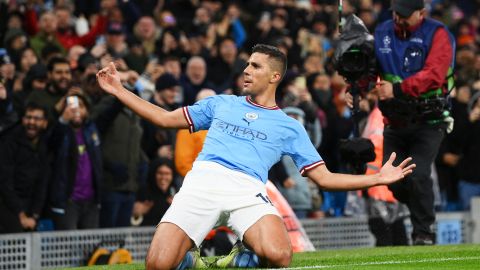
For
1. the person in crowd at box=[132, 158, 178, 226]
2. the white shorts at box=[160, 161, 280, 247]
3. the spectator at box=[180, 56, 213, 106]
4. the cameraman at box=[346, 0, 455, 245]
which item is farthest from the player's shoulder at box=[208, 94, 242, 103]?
the spectator at box=[180, 56, 213, 106]

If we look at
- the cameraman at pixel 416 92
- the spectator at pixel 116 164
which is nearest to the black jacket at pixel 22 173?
the spectator at pixel 116 164

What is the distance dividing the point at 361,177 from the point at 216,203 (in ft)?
3.93

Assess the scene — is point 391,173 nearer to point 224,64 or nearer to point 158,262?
point 158,262

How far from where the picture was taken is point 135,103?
9883 millimetres

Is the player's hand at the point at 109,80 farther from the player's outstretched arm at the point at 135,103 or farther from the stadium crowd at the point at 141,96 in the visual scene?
the stadium crowd at the point at 141,96

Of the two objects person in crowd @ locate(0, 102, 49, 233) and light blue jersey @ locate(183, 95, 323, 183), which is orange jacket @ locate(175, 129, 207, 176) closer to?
person in crowd @ locate(0, 102, 49, 233)

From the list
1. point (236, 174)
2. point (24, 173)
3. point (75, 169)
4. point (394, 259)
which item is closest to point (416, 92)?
point (394, 259)

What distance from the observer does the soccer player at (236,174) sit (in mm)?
9609

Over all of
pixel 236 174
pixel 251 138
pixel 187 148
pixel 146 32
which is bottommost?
pixel 187 148

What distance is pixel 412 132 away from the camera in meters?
12.2

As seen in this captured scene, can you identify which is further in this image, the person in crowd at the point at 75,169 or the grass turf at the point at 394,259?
the person in crowd at the point at 75,169

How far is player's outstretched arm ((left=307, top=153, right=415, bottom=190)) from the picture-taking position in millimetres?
9406

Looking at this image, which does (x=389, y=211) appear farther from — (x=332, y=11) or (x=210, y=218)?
(x=332, y=11)

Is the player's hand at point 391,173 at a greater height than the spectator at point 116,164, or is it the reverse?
the player's hand at point 391,173
